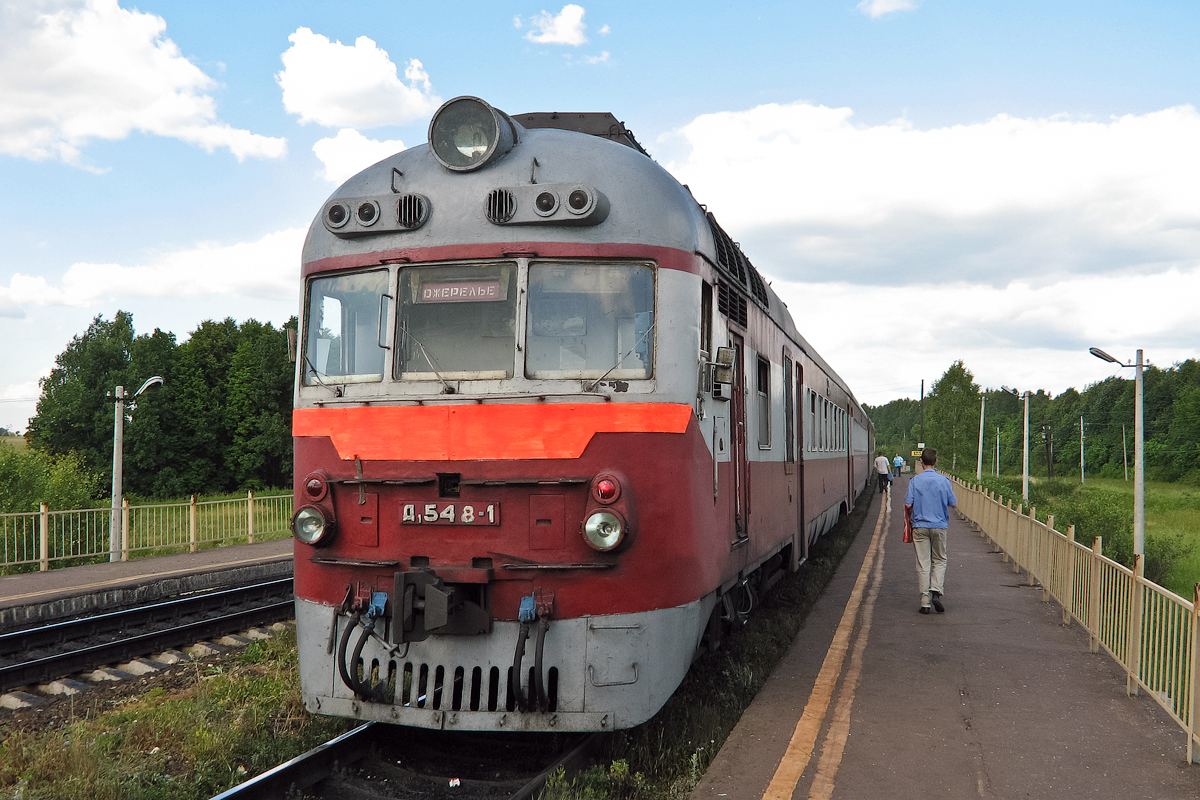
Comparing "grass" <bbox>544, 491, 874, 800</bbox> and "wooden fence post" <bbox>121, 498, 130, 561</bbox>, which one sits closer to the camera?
"grass" <bbox>544, 491, 874, 800</bbox>

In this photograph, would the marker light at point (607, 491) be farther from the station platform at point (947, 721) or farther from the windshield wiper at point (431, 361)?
the station platform at point (947, 721)

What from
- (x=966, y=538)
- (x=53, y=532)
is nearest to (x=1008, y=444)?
(x=966, y=538)

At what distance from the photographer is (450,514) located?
5145mm

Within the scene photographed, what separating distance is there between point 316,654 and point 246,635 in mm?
5257

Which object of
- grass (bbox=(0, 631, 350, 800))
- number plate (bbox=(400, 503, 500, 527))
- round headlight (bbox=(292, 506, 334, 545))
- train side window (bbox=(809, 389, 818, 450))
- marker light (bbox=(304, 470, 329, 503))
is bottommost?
grass (bbox=(0, 631, 350, 800))

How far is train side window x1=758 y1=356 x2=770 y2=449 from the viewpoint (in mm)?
7763

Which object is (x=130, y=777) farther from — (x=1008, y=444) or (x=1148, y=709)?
(x=1008, y=444)

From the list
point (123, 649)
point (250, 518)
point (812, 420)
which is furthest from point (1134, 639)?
point (250, 518)

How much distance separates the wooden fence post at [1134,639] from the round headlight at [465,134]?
5.20 metres

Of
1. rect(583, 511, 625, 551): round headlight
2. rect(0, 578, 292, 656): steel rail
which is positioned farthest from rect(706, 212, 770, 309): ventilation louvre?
→ rect(0, 578, 292, 656): steel rail

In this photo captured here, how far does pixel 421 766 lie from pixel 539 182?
344 centimetres

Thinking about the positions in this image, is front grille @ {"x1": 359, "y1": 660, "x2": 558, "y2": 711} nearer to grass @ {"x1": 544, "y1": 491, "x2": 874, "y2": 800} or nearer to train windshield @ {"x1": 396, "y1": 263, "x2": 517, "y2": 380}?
grass @ {"x1": 544, "y1": 491, "x2": 874, "y2": 800}

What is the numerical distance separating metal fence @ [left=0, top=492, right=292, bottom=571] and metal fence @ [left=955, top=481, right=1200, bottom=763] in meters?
14.0

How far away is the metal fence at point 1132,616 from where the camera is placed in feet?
18.4
